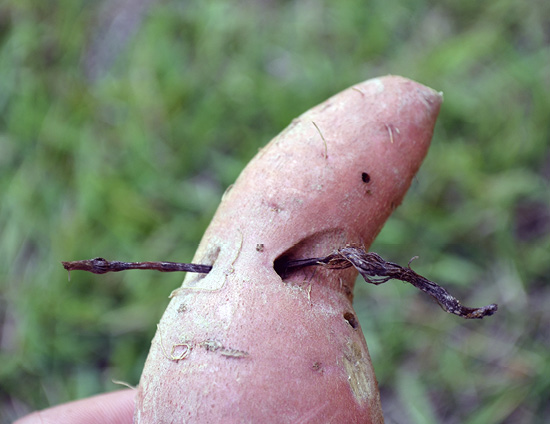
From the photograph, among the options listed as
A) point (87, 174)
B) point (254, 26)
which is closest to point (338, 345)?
point (87, 174)

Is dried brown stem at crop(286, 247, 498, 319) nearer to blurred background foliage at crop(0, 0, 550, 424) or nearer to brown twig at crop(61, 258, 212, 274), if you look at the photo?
brown twig at crop(61, 258, 212, 274)

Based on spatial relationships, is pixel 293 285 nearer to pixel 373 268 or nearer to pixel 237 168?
pixel 373 268

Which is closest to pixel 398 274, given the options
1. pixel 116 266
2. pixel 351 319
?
pixel 351 319

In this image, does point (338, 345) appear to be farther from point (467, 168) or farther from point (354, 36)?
point (354, 36)

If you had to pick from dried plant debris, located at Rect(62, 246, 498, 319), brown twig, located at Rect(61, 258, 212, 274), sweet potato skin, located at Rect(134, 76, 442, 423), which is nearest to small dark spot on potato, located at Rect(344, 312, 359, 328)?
sweet potato skin, located at Rect(134, 76, 442, 423)

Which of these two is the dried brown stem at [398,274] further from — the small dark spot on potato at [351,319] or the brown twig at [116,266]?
the brown twig at [116,266]

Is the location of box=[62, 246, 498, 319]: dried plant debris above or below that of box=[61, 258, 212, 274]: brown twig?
above
